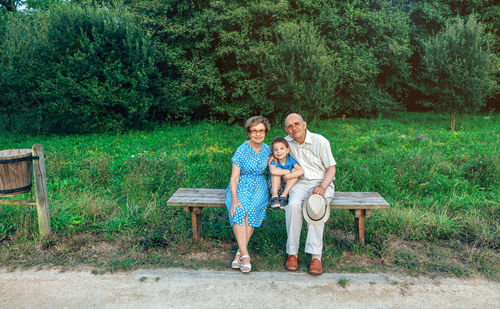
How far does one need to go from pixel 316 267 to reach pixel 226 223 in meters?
1.48

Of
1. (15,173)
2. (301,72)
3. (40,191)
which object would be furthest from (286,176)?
(301,72)

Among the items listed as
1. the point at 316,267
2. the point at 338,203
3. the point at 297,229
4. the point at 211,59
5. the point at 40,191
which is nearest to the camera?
the point at 316,267

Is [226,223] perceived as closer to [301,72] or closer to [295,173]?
[295,173]

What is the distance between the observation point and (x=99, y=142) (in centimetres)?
1068

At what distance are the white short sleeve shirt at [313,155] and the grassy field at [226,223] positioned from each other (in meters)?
0.72

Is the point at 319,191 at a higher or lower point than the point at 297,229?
higher

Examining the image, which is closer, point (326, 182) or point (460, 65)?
point (326, 182)

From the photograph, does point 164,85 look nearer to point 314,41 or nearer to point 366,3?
point 314,41

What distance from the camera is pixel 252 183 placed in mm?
3789

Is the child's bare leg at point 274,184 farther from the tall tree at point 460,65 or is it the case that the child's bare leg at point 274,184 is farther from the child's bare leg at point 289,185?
the tall tree at point 460,65

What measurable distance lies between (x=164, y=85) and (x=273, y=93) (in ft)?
16.1

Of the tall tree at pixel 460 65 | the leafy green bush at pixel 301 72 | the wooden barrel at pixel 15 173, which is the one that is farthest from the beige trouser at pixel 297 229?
the tall tree at pixel 460 65

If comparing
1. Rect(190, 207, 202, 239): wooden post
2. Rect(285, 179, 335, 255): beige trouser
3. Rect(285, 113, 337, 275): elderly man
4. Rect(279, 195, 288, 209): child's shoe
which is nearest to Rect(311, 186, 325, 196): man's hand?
Rect(285, 113, 337, 275): elderly man

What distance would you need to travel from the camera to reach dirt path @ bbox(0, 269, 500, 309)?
2863 mm
